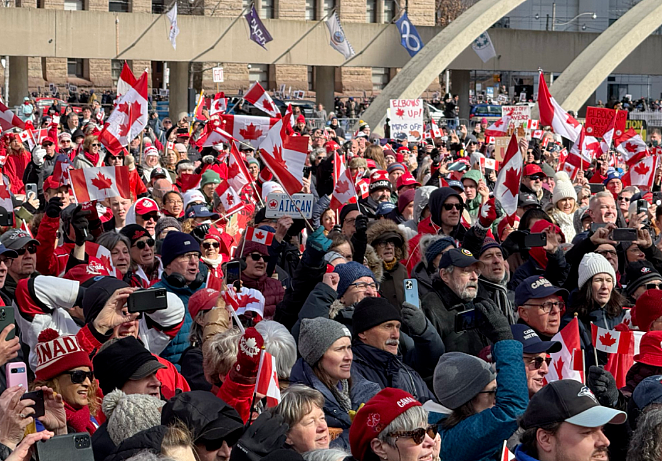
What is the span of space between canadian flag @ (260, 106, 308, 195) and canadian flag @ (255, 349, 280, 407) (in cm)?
504

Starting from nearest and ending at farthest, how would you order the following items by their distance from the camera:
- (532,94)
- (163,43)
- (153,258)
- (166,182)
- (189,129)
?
(153,258)
(166,182)
(189,129)
(163,43)
(532,94)

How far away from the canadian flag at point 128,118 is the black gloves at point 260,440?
9.82 m

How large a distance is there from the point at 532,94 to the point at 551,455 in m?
52.9

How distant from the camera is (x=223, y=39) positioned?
33.2m

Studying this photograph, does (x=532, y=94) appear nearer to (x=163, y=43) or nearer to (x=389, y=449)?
(x=163, y=43)

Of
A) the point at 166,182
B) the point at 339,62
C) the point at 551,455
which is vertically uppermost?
the point at 339,62

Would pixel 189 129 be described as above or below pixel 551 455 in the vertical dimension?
above

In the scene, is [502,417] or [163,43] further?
[163,43]

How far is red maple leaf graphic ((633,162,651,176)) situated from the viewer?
13.9 metres

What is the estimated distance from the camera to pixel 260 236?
8.06m

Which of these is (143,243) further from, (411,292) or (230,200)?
(230,200)

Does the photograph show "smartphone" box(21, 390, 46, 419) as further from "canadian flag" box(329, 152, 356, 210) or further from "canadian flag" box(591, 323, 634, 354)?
"canadian flag" box(329, 152, 356, 210)

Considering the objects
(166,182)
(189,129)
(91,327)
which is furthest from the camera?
(189,129)

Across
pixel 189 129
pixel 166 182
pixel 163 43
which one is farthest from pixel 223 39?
pixel 166 182
